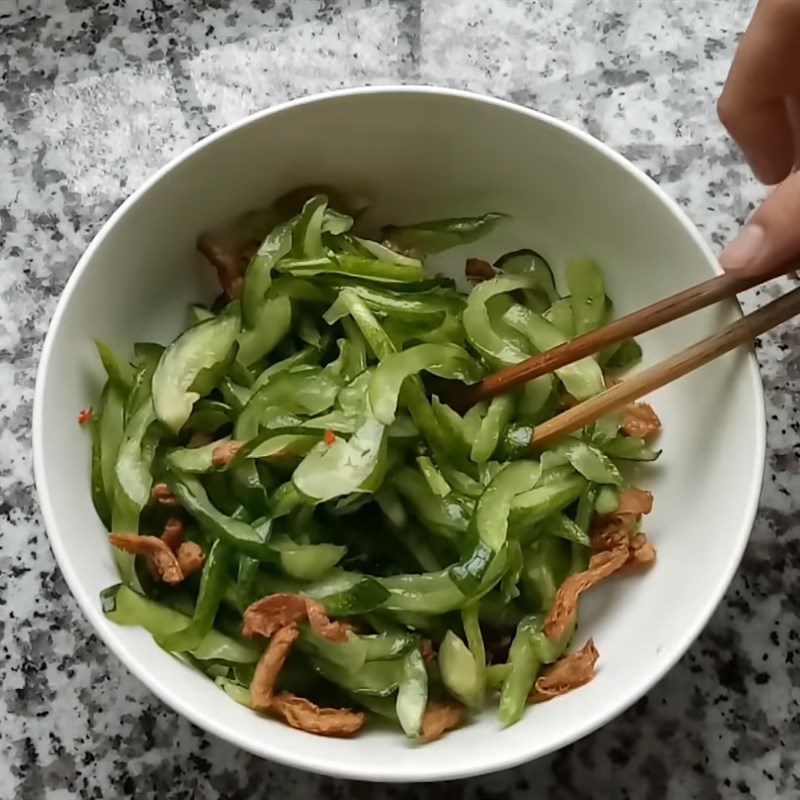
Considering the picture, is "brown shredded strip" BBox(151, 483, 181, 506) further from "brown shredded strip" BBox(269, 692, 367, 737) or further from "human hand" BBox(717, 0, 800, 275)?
"human hand" BBox(717, 0, 800, 275)

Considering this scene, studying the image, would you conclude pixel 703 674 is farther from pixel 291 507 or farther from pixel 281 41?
pixel 281 41

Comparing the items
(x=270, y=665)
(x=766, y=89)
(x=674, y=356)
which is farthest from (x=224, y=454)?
(x=766, y=89)

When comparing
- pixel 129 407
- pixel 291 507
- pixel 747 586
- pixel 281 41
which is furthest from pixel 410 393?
pixel 281 41

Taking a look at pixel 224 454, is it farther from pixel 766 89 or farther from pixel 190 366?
pixel 766 89

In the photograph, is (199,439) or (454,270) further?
(454,270)

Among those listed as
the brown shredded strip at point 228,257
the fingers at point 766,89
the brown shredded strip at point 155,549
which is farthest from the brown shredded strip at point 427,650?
the fingers at point 766,89

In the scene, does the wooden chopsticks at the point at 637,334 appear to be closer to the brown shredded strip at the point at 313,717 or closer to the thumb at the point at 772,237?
the thumb at the point at 772,237

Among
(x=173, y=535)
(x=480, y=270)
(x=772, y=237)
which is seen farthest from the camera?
(x=480, y=270)
